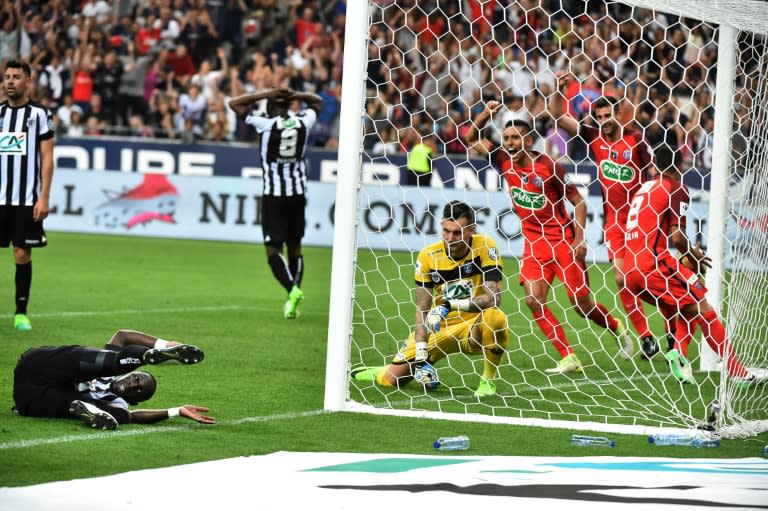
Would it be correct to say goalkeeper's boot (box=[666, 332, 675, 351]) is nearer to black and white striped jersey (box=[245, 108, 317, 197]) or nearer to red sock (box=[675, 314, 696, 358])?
red sock (box=[675, 314, 696, 358])

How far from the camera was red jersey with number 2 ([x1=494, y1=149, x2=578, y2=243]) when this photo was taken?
880 centimetres

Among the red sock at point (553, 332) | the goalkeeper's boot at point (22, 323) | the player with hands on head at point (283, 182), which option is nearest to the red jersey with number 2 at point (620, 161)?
the red sock at point (553, 332)

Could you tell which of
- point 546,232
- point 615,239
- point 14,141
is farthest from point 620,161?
point 14,141

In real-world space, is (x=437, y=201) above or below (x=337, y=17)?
below

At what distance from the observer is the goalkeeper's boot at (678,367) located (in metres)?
8.15

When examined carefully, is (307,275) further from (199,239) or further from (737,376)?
(737,376)

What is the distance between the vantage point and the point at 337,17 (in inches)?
898

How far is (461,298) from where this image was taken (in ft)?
24.9

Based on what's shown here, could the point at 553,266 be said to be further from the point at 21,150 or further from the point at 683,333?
the point at 21,150

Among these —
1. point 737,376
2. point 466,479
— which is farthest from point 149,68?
point 466,479

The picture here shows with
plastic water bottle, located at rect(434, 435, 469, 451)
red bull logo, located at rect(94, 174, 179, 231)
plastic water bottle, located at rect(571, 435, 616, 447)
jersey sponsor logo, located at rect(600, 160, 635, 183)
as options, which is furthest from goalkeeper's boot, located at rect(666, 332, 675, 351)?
red bull logo, located at rect(94, 174, 179, 231)

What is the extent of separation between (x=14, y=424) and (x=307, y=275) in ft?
33.2

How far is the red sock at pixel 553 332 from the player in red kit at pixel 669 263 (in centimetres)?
58

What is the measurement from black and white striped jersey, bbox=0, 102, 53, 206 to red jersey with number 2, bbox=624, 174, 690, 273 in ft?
14.5
